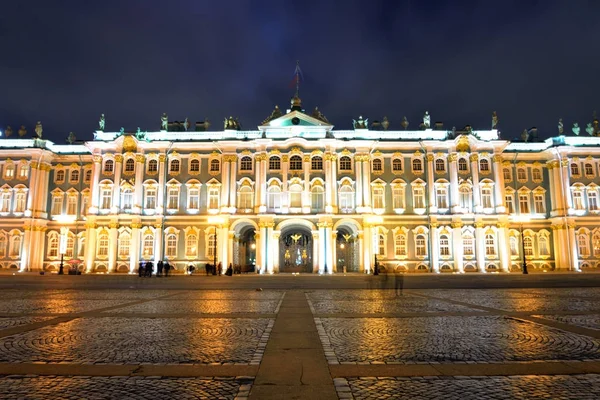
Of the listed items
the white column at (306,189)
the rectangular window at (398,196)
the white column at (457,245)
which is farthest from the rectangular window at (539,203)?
the white column at (306,189)

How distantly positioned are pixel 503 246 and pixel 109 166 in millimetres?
42949

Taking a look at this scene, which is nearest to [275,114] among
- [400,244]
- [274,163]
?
[274,163]

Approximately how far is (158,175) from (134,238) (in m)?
7.15

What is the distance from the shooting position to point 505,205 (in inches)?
2000

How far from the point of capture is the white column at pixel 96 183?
49722 mm

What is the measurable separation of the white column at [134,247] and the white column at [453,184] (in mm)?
33122

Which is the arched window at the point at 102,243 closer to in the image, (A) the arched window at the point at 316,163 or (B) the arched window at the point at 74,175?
(B) the arched window at the point at 74,175

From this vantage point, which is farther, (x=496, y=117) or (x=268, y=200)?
(x=496, y=117)

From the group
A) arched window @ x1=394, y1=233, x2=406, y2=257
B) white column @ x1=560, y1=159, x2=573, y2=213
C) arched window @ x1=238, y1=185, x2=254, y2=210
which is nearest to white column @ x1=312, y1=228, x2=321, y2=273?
arched window @ x1=238, y1=185, x2=254, y2=210

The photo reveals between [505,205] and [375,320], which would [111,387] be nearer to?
[375,320]

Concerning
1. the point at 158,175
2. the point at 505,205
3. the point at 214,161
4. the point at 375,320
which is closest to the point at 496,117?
the point at 505,205

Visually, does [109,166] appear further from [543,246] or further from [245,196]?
[543,246]

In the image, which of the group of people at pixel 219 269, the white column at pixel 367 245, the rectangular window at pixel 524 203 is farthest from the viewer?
Result: the rectangular window at pixel 524 203

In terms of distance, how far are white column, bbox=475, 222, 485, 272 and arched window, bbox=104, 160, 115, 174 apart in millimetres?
39437
